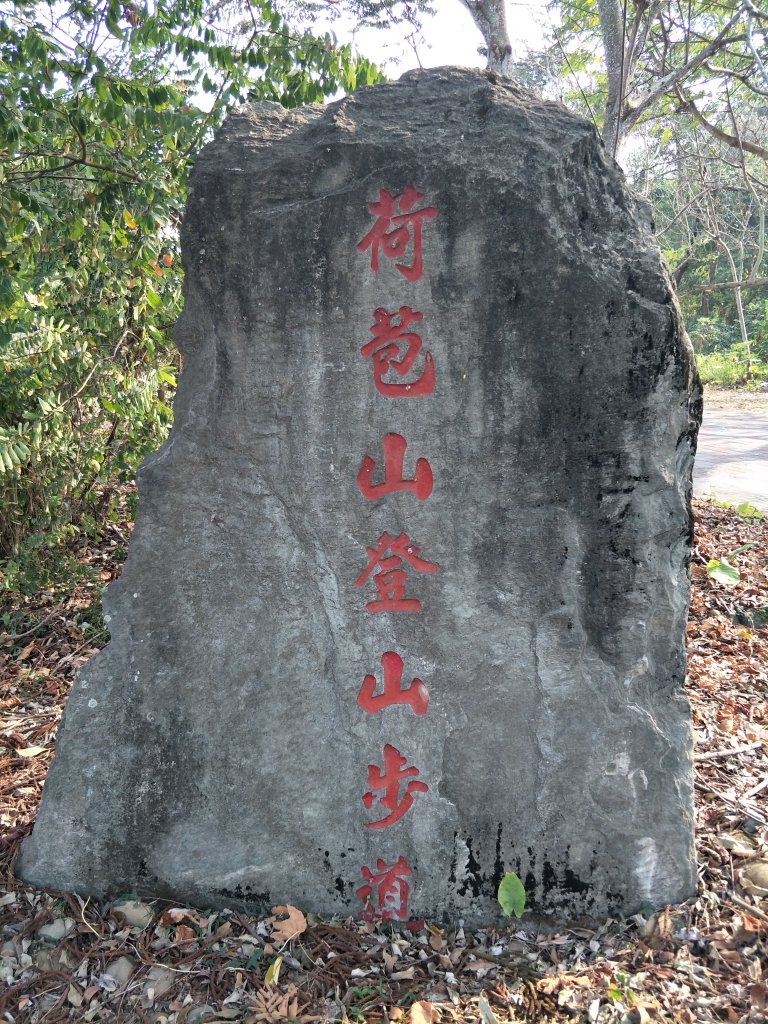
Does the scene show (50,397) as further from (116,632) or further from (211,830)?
(211,830)

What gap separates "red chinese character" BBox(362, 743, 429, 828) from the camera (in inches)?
99.5

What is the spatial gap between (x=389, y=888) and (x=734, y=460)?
7559 mm

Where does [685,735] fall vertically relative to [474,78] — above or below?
below

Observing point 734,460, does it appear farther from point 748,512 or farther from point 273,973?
point 273,973

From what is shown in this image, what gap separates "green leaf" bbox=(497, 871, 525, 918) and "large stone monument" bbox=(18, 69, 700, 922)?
48 millimetres

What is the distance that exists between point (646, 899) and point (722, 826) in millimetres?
571

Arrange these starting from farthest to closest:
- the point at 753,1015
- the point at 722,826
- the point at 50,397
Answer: the point at 50,397 → the point at 722,826 → the point at 753,1015

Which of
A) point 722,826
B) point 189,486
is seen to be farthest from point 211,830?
point 722,826

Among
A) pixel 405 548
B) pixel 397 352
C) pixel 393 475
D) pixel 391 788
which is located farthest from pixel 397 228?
pixel 391 788

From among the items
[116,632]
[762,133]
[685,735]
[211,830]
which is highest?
[762,133]

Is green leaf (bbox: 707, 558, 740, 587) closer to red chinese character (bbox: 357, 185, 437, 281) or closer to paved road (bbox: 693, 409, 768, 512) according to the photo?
paved road (bbox: 693, 409, 768, 512)

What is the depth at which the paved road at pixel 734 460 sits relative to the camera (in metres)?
7.37

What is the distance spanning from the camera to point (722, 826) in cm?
291

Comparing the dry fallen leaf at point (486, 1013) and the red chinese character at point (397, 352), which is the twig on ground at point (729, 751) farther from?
the red chinese character at point (397, 352)
